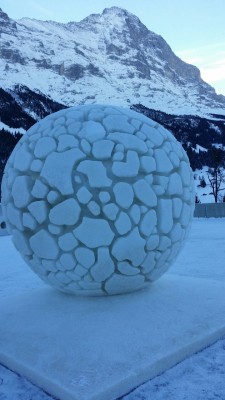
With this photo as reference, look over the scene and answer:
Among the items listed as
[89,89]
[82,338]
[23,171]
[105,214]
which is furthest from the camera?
[89,89]

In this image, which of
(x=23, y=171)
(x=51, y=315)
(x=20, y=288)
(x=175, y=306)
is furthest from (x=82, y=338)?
(x=20, y=288)

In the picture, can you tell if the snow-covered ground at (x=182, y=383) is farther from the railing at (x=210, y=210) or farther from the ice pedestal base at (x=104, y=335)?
the railing at (x=210, y=210)

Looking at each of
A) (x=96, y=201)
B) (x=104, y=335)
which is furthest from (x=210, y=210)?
(x=104, y=335)

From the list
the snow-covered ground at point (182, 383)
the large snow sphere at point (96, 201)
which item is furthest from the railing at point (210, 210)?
the snow-covered ground at point (182, 383)

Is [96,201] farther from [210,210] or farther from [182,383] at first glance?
[210,210]

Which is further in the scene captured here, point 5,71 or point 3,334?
point 5,71

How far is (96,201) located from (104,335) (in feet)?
4.35

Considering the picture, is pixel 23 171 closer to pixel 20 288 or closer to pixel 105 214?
pixel 105 214

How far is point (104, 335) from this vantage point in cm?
394

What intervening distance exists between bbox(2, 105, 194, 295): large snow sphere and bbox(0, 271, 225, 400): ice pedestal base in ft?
1.05

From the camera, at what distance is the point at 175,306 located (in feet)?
15.2

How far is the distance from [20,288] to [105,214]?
3.65 metres

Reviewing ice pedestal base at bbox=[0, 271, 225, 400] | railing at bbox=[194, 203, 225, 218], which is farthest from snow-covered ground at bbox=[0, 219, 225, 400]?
railing at bbox=[194, 203, 225, 218]

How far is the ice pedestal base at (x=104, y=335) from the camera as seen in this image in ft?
10.9
